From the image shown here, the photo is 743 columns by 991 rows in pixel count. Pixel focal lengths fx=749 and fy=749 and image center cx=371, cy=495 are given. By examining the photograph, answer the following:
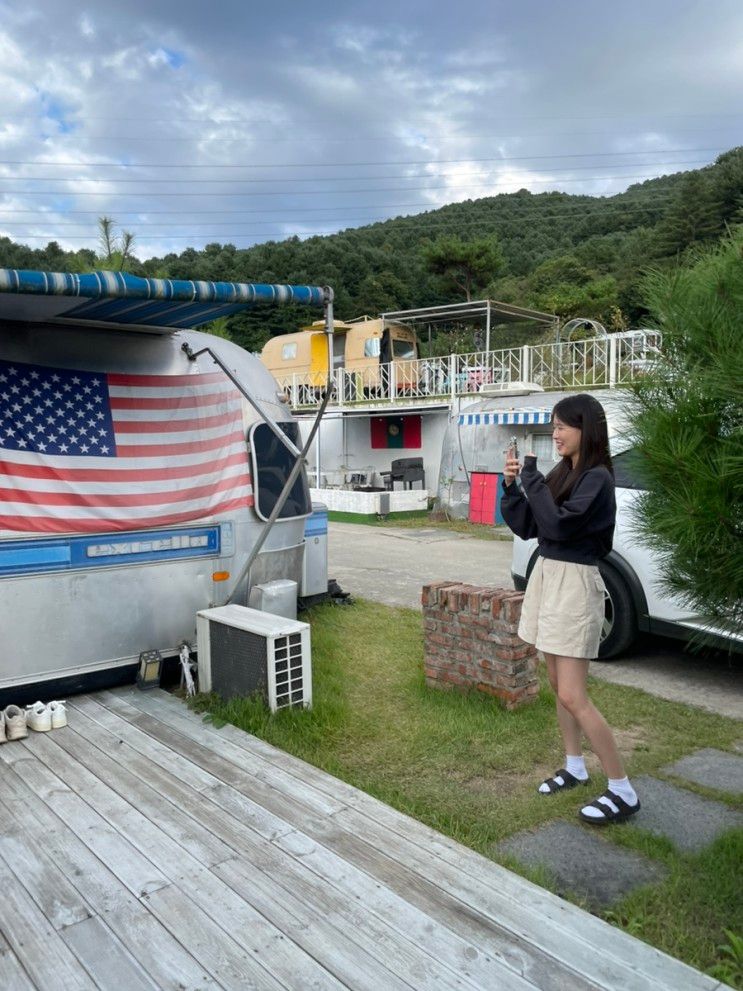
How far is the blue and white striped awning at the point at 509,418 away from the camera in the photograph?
43.9 ft

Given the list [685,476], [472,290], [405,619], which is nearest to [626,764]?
[685,476]

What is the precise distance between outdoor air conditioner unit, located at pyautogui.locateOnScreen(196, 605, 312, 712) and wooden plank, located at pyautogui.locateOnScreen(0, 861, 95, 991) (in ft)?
5.82

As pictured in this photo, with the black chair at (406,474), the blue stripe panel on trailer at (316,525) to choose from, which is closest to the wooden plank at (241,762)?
the blue stripe panel on trailer at (316,525)

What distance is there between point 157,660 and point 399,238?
152 ft

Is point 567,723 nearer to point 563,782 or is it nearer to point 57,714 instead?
point 563,782

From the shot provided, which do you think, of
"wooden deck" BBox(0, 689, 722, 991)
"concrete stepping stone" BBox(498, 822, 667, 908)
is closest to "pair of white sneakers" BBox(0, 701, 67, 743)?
"wooden deck" BBox(0, 689, 722, 991)

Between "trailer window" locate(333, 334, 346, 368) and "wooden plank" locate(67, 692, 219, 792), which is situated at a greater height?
"trailer window" locate(333, 334, 346, 368)

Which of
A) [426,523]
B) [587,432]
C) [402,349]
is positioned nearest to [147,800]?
[587,432]

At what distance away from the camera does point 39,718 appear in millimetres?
4195

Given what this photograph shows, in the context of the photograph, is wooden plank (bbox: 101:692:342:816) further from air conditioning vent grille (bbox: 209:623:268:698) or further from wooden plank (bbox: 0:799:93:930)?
wooden plank (bbox: 0:799:93:930)

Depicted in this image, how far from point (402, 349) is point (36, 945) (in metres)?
19.2

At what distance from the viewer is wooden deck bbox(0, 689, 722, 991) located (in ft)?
7.57

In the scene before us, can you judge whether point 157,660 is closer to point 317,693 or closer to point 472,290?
point 317,693

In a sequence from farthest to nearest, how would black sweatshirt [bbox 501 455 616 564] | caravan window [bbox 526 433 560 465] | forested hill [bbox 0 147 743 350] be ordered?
1. forested hill [bbox 0 147 743 350]
2. caravan window [bbox 526 433 560 465]
3. black sweatshirt [bbox 501 455 616 564]
